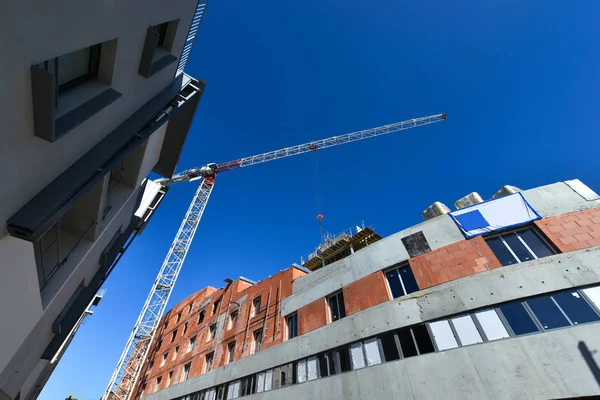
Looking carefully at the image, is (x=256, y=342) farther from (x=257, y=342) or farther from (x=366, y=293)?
(x=366, y=293)

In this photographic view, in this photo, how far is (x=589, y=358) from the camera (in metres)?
9.31

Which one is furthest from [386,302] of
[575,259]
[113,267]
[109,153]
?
[113,267]

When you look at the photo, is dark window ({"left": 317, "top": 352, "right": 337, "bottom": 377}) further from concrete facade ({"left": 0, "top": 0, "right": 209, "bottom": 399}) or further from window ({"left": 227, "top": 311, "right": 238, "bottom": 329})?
concrete facade ({"left": 0, "top": 0, "right": 209, "bottom": 399})

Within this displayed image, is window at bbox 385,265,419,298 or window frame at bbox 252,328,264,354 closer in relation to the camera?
window at bbox 385,265,419,298

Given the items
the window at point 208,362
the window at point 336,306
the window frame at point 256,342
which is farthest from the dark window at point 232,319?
the window at point 336,306

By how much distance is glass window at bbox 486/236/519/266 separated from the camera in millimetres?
13023

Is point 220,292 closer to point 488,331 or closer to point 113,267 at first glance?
point 113,267

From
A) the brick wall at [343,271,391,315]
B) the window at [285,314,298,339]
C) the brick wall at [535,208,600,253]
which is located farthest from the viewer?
the window at [285,314,298,339]

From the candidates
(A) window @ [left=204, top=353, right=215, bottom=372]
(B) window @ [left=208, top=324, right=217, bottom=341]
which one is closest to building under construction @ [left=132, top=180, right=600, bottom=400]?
(A) window @ [left=204, top=353, right=215, bottom=372]

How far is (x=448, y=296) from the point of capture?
1308cm

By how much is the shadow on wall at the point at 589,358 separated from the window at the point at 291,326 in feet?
48.2

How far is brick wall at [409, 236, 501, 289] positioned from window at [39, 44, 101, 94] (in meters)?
15.9

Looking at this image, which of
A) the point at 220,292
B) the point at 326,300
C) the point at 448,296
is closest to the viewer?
the point at 448,296

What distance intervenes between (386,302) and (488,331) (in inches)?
188
